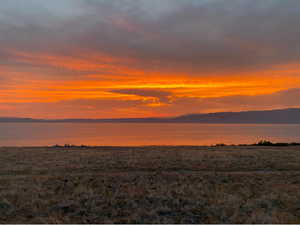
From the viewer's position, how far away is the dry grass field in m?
7.19

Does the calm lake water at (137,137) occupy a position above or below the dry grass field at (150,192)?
above

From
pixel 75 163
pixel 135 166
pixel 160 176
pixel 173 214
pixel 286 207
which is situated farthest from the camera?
pixel 75 163

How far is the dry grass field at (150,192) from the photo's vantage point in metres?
7.19

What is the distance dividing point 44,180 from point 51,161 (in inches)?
199

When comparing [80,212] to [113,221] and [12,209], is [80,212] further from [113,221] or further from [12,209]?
[12,209]

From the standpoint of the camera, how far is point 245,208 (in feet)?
25.3

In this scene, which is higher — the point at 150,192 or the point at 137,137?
the point at 137,137

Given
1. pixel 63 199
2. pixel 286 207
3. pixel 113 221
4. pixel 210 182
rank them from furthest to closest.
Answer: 1. pixel 210 182
2. pixel 63 199
3. pixel 286 207
4. pixel 113 221

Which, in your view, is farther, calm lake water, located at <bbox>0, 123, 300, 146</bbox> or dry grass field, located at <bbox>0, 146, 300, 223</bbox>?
calm lake water, located at <bbox>0, 123, 300, 146</bbox>

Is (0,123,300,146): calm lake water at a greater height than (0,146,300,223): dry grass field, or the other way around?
(0,123,300,146): calm lake water

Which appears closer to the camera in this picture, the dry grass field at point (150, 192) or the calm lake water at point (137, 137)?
the dry grass field at point (150, 192)

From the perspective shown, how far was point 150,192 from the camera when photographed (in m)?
9.28

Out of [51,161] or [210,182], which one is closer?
[210,182]

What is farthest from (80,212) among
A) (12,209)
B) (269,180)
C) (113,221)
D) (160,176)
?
(269,180)
